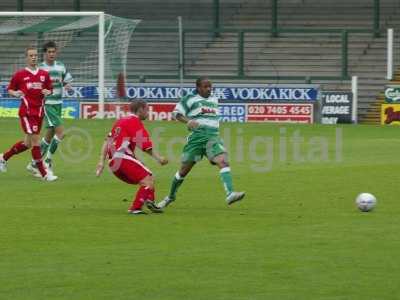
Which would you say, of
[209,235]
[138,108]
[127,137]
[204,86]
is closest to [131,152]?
[127,137]

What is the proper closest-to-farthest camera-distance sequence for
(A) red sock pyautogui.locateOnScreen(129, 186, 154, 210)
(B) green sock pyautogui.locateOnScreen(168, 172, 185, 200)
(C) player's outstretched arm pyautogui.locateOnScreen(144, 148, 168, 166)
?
1. (C) player's outstretched arm pyautogui.locateOnScreen(144, 148, 168, 166)
2. (A) red sock pyautogui.locateOnScreen(129, 186, 154, 210)
3. (B) green sock pyautogui.locateOnScreen(168, 172, 185, 200)

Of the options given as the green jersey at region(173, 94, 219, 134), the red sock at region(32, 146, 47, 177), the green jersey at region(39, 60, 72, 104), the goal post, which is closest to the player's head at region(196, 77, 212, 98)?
the green jersey at region(173, 94, 219, 134)

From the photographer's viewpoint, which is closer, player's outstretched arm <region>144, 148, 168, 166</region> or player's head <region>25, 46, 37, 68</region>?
player's outstretched arm <region>144, 148, 168, 166</region>

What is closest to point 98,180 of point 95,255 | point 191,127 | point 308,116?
point 191,127

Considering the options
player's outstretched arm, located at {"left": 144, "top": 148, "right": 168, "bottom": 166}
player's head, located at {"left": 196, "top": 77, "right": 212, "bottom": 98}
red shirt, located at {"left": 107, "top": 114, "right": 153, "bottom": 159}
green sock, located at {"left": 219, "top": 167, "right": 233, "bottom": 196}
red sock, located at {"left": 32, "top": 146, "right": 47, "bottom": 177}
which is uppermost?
player's head, located at {"left": 196, "top": 77, "right": 212, "bottom": 98}

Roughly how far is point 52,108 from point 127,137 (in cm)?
636

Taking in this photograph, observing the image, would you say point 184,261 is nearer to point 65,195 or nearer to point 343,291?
point 343,291

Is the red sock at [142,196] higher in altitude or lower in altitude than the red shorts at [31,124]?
lower

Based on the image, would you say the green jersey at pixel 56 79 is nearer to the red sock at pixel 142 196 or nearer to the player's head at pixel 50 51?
the player's head at pixel 50 51

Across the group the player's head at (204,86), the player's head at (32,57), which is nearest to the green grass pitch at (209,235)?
the player's head at (204,86)

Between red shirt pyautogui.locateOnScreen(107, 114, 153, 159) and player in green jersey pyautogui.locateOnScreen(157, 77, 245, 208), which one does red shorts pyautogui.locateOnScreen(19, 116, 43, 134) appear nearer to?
player in green jersey pyautogui.locateOnScreen(157, 77, 245, 208)

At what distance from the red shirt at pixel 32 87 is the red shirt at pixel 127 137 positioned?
16.3 ft

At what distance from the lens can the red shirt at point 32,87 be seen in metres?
21.2

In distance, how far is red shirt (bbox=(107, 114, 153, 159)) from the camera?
646 inches
